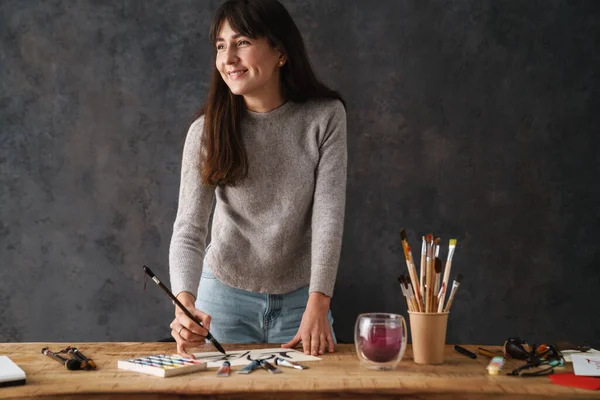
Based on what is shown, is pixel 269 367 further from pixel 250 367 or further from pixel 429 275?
pixel 429 275

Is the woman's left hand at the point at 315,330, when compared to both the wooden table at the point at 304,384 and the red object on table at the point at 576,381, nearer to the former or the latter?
the wooden table at the point at 304,384

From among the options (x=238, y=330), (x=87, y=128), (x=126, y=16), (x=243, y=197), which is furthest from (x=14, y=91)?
(x=238, y=330)

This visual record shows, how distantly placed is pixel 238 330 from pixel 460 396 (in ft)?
2.69

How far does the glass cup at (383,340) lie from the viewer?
1392mm

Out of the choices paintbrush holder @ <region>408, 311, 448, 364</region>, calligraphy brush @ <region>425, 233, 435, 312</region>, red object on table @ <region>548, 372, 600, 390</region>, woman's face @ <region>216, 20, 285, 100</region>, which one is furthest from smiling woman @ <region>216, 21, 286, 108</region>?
red object on table @ <region>548, 372, 600, 390</region>

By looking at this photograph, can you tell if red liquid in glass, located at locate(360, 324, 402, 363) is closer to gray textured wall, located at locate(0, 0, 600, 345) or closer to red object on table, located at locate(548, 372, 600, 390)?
red object on table, located at locate(548, 372, 600, 390)

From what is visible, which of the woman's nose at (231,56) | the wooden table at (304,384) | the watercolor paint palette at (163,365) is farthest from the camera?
the woman's nose at (231,56)

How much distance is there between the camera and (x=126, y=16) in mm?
2834

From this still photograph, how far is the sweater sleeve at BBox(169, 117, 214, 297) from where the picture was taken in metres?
1.82

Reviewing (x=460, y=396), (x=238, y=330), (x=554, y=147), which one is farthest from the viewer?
(x=554, y=147)

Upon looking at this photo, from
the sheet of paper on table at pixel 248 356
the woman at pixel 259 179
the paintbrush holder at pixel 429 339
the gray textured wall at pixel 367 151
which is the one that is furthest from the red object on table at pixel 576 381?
the gray textured wall at pixel 367 151

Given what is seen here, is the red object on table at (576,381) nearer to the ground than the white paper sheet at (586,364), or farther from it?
Answer: farther from it

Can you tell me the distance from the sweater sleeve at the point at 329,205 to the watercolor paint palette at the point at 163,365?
0.44 m

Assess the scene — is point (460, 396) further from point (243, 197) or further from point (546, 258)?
point (546, 258)
